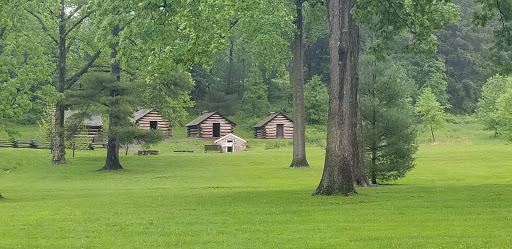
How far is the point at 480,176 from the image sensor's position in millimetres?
30266

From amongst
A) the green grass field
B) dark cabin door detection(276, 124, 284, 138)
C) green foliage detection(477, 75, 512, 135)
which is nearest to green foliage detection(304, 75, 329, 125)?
dark cabin door detection(276, 124, 284, 138)

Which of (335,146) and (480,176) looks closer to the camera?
(335,146)

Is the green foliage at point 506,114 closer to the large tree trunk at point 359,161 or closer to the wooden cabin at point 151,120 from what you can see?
the large tree trunk at point 359,161

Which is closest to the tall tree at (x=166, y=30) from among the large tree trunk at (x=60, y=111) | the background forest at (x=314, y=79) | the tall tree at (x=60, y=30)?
the large tree trunk at (x=60, y=111)

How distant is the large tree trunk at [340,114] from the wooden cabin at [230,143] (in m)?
44.9

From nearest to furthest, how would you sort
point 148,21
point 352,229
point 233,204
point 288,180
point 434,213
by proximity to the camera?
point 352,229, point 434,213, point 233,204, point 148,21, point 288,180

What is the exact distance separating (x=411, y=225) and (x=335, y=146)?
18.2ft

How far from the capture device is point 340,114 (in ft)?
54.4

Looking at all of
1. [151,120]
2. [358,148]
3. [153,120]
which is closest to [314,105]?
[153,120]

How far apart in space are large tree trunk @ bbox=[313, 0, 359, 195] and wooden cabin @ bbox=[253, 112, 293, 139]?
56380mm

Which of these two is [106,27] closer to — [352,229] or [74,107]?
[352,229]

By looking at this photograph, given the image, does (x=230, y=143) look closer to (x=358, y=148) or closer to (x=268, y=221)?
(x=358, y=148)

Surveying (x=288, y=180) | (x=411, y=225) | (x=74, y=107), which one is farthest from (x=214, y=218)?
(x=74, y=107)

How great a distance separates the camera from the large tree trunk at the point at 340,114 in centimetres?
1650
